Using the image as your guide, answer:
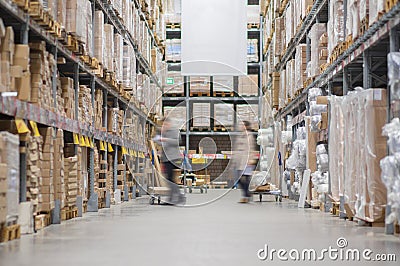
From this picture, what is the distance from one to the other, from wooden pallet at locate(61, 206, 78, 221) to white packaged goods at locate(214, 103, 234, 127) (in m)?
15.3

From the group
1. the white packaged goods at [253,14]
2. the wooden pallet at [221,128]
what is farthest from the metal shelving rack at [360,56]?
the white packaged goods at [253,14]

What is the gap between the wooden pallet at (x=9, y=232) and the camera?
6.61 metres

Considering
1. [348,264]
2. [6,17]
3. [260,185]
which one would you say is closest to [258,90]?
[260,185]

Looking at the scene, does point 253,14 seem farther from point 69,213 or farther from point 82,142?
point 69,213

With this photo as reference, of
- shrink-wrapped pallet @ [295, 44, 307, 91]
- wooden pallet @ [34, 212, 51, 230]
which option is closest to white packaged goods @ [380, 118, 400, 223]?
wooden pallet @ [34, 212, 51, 230]

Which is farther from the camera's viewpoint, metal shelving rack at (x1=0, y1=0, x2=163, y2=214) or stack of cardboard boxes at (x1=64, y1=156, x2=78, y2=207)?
stack of cardboard boxes at (x1=64, y1=156, x2=78, y2=207)

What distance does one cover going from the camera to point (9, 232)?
22.2 ft

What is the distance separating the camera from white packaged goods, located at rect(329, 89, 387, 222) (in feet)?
25.3

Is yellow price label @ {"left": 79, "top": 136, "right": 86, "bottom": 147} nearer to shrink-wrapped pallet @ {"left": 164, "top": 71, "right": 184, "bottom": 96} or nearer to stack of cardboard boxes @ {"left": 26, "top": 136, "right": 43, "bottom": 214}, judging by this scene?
stack of cardboard boxes @ {"left": 26, "top": 136, "right": 43, "bottom": 214}

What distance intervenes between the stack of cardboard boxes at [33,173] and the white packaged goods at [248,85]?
17.8 meters

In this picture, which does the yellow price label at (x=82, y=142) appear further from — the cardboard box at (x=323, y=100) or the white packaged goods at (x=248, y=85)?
the white packaged goods at (x=248, y=85)

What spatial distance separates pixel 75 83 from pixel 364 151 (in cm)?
448

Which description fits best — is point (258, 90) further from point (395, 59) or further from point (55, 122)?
point (395, 59)

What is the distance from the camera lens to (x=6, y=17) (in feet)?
25.5
